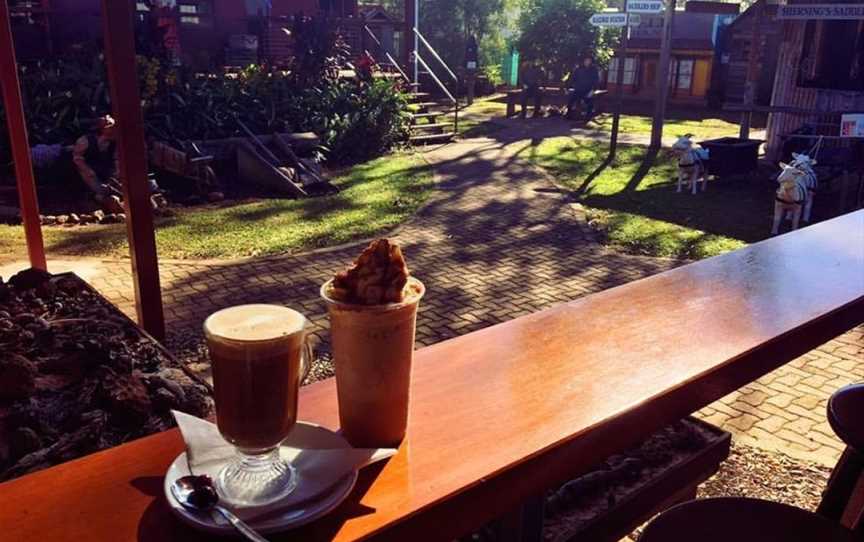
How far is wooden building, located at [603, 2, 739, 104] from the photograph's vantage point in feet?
79.3

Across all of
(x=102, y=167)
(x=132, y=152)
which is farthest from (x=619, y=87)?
(x=132, y=152)

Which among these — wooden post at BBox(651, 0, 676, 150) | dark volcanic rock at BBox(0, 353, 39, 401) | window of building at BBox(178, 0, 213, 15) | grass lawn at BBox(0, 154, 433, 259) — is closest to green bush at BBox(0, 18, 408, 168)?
grass lawn at BBox(0, 154, 433, 259)

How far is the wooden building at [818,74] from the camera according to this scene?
11078 mm

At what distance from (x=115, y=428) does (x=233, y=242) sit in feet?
14.3

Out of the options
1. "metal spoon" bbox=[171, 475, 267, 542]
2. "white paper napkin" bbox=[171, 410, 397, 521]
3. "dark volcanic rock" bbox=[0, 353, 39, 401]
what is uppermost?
"metal spoon" bbox=[171, 475, 267, 542]

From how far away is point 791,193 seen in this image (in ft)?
24.7

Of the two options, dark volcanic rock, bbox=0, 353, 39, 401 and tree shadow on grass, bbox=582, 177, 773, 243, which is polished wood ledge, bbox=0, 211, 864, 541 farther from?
tree shadow on grass, bbox=582, 177, 773, 243

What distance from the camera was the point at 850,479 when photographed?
1.65 m

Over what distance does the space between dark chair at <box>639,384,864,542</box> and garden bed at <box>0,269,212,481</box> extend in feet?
6.58

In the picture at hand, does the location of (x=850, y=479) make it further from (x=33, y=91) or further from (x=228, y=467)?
(x=33, y=91)

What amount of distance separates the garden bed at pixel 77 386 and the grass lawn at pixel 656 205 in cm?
512

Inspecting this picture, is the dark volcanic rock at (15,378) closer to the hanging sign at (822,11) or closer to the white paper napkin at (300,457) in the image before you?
the white paper napkin at (300,457)

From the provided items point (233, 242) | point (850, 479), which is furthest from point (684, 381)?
point (233, 242)

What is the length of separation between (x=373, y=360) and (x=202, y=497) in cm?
32
